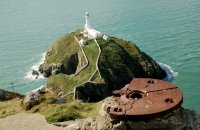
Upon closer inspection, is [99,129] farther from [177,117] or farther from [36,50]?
[36,50]

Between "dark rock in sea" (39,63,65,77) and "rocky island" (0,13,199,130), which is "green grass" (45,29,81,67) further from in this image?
"dark rock in sea" (39,63,65,77)

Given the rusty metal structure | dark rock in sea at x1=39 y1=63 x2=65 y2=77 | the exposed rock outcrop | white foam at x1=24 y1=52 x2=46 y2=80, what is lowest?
white foam at x1=24 y1=52 x2=46 y2=80

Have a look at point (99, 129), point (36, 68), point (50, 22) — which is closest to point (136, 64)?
point (36, 68)

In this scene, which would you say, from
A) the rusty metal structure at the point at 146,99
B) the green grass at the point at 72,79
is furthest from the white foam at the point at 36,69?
the rusty metal structure at the point at 146,99

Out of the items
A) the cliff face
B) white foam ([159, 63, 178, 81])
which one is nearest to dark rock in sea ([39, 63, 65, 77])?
the cliff face

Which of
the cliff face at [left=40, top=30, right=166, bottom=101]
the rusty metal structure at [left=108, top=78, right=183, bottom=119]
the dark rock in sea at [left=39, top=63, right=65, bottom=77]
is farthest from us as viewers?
the dark rock in sea at [left=39, top=63, right=65, bottom=77]

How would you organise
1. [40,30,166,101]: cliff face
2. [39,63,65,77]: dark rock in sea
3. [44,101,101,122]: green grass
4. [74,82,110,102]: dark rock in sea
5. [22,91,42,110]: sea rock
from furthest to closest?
1. [39,63,65,77]: dark rock in sea
2. [40,30,166,101]: cliff face
3. [74,82,110,102]: dark rock in sea
4. [22,91,42,110]: sea rock
5. [44,101,101,122]: green grass

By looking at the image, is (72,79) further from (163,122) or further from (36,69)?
(163,122)
